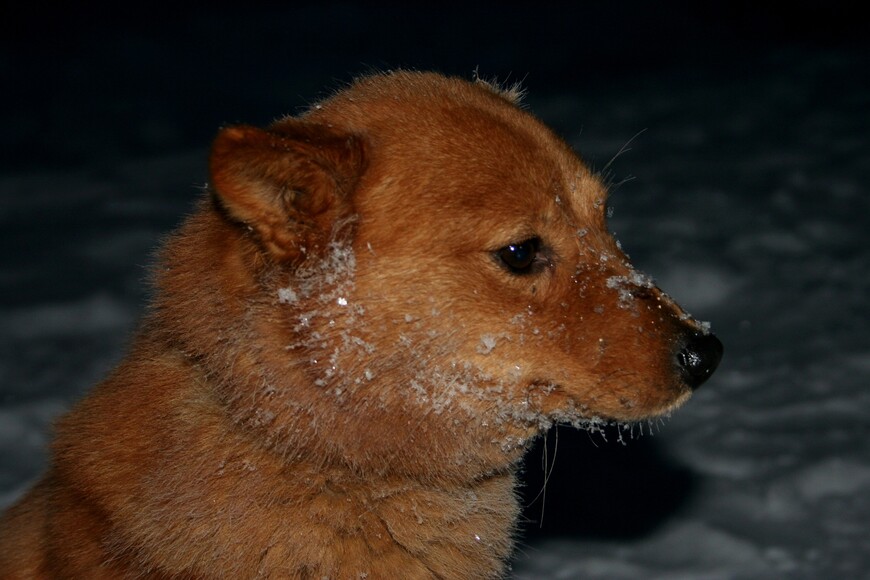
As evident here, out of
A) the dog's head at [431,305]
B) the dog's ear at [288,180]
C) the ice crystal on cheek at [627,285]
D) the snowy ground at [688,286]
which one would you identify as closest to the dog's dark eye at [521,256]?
the dog's head at [431,305]

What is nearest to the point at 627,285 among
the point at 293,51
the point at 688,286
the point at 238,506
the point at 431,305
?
the point at 431,305

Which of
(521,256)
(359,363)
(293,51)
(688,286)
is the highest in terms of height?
(293,51)

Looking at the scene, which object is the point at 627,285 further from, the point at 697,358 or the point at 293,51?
the point at 293,51

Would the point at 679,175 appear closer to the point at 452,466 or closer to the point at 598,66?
the point at 598,66

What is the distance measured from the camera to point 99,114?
805cm

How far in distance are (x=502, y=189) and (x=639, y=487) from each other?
214 cm

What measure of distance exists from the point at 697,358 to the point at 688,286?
10.0ft

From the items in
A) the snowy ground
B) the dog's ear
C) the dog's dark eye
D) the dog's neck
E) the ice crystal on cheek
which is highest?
the snowy ground

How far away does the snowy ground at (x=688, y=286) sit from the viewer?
4.15 metres

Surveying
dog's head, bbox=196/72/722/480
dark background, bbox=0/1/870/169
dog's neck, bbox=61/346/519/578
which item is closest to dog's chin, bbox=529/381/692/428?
dog's head, bbox=196/72/722/480

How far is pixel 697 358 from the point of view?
2816 millimetres

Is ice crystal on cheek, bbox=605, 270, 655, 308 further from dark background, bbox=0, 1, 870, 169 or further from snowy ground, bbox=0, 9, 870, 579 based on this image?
dark background, bbox=0, 1, 870, 169

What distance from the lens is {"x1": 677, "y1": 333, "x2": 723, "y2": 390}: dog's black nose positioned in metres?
2.81

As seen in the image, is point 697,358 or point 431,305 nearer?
point 431,305
